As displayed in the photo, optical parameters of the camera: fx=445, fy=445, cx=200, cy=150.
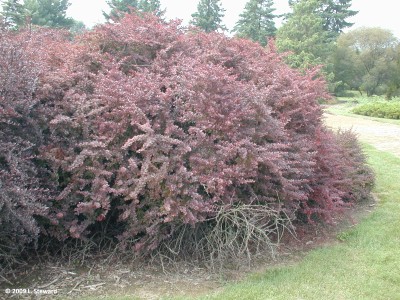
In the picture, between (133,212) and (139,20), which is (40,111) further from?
(139,20)

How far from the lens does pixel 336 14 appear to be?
4588 cm

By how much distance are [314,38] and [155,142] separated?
99.4 feet

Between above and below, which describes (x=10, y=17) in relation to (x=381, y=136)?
above

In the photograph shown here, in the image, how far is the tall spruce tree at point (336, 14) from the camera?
151ft

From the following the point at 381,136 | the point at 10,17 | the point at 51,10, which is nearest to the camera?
the point at 10,17

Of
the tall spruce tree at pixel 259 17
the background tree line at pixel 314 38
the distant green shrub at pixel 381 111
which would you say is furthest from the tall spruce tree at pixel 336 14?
the distant green shrub at pixel 381 111

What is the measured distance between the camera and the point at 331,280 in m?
4.26

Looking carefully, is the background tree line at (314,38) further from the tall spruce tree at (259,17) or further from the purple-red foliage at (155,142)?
Result: the purple-red foliage at (155,142)

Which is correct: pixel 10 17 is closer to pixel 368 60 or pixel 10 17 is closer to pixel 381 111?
pixel 381 111

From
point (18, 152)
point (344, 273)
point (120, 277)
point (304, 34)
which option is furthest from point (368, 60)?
point (18, 152)

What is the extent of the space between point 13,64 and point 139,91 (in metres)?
1.19

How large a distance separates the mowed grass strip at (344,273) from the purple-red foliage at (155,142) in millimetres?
550

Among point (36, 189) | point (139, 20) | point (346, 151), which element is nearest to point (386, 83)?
point (346, 151)

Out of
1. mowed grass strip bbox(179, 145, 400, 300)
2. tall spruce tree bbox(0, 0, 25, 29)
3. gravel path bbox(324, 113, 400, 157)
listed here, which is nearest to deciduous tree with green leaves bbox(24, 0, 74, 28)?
tall spruce tree bbox(0, 0, 25, 29)
